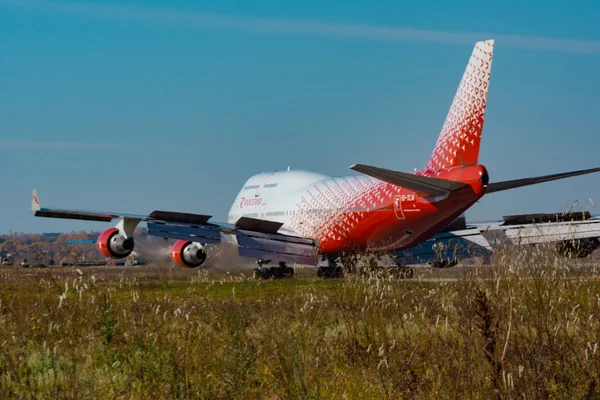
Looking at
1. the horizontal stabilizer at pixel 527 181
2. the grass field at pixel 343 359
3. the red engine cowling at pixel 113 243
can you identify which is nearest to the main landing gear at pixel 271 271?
the red engine cowling at pixel 113 243

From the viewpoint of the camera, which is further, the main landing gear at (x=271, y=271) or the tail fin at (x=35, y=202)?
the main landing gear at (x=271, y=271)

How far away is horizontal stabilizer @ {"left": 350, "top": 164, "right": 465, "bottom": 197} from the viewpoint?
23781 millimetres

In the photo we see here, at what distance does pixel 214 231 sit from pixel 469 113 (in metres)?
10.0

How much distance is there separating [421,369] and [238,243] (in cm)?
2283

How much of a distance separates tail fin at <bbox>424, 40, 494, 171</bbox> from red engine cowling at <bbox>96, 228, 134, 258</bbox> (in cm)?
1222

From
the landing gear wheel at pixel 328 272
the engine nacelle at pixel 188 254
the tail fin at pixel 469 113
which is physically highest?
the tail fin at pixel 469 113

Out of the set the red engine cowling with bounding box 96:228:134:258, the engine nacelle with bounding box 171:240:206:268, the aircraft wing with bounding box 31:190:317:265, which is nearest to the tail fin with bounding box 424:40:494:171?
the aircraft wing with bounding box 31:190:317:265

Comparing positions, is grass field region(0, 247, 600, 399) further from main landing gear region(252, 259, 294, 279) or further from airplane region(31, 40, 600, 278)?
main landing gear region(252, 259, 294, 279)

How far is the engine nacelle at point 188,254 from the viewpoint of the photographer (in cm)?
3288

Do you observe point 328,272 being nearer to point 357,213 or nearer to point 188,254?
point 357,213

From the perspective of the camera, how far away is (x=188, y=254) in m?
32.9

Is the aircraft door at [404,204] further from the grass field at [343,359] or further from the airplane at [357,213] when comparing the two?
the grass field at [343,359]

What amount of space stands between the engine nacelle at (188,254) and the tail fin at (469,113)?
10.8 metres

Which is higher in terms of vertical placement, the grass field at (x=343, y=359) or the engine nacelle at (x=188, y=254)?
the engine nacelle at (x=188, y=254)
